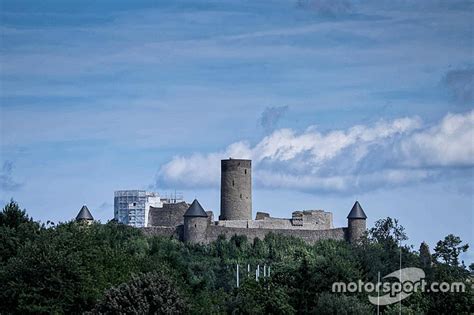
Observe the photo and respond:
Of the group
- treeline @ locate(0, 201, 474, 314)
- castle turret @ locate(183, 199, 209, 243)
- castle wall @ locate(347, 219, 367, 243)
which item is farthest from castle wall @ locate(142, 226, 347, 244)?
treeline @ locate(0, 201, 474, 314)

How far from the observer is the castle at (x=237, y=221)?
95.1 m

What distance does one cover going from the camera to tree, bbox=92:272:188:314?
5581 cm

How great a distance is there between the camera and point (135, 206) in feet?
406

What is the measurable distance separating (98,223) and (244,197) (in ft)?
32.8

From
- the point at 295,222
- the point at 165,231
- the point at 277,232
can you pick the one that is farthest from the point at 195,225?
the point at 295,222

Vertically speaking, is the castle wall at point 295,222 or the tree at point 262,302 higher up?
the castle wall at point 295,222

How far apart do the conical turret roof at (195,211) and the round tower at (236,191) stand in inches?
157

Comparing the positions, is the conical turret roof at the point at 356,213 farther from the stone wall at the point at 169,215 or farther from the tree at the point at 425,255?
the stone wall at the point at 169,215

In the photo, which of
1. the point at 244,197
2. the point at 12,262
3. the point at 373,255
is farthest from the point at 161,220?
the point at 12,262

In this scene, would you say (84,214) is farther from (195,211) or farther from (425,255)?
(425,255)

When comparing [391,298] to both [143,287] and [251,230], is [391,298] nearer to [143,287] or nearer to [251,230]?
[143,287]

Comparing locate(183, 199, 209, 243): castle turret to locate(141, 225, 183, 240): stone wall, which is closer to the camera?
locate(183, 199, 209, 243): castle turret

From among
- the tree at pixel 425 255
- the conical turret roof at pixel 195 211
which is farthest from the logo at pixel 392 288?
the conical turret roof at pixel 195 211

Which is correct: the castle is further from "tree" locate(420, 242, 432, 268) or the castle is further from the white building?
the white building
